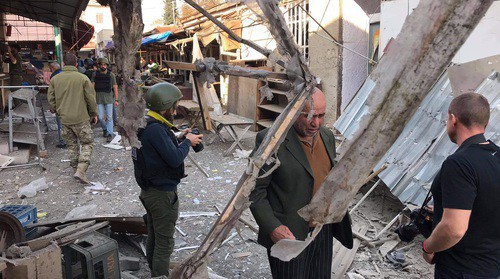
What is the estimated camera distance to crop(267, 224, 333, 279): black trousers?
8.70 feet

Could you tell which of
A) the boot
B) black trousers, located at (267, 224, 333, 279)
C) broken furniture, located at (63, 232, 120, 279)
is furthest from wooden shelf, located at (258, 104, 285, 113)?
black trousers, located at (267, 224, 333, 279)

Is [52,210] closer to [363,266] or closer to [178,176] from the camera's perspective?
[178,176]

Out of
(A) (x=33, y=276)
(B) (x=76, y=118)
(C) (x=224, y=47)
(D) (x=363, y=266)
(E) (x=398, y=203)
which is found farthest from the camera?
(C) (x=224, y=47)

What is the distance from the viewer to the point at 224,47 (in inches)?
512

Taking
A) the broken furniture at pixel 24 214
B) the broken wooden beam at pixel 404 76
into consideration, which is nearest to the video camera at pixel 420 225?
the broken wooden beam at pixel 404 76

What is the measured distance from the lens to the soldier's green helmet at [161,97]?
3295 millimetres

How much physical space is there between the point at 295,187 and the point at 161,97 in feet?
4.71

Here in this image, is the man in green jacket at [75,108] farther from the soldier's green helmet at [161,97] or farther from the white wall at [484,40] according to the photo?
the white wall at [484,40]

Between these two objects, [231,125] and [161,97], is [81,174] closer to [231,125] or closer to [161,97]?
[231,125]

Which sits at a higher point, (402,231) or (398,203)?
(402,231)

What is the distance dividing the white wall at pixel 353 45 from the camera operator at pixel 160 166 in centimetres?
623

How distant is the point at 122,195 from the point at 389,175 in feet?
13.3

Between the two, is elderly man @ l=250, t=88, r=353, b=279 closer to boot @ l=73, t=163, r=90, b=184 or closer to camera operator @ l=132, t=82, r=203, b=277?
camera operator @ l=132, t=82, r=203, b=277

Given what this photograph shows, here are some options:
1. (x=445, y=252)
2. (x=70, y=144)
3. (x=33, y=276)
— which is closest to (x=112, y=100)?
(x=70, y=144)
